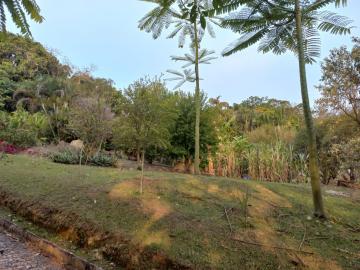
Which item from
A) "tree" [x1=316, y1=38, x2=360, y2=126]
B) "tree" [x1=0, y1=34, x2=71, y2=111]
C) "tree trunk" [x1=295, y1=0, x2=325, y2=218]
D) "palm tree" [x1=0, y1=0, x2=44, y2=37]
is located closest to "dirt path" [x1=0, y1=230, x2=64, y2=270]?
"palm tree" [x1=0, y1=0, x2=44, y2=37]

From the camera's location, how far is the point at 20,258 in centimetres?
366

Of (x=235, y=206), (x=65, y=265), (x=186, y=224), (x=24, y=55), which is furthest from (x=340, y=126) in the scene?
(x=24, y=55)

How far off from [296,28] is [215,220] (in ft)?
8.52

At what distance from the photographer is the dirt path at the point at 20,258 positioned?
3.45 metres

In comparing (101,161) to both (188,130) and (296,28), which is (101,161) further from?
(296,28)

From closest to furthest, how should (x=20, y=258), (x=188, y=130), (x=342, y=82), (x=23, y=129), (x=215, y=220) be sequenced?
(x=20, y=258) → (x=215, y=220) → (x=188, y=130) → (x=342, y=82) → (x=23, y=129)

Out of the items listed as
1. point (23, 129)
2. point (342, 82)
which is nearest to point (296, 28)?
point (342, 82)

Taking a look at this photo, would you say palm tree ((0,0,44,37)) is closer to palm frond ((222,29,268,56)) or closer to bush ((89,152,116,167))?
palm frond ((222,29,268,56))

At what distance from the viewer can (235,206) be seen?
14.4 feet

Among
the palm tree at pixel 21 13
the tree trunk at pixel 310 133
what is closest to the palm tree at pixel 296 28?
the tree trunk at pixel 310 133

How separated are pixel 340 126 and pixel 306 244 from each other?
425 inches

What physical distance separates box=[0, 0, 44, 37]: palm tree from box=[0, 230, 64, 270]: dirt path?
2.75m

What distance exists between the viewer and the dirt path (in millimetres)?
3451

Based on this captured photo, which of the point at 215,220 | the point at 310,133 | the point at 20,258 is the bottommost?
the point at 20,258
